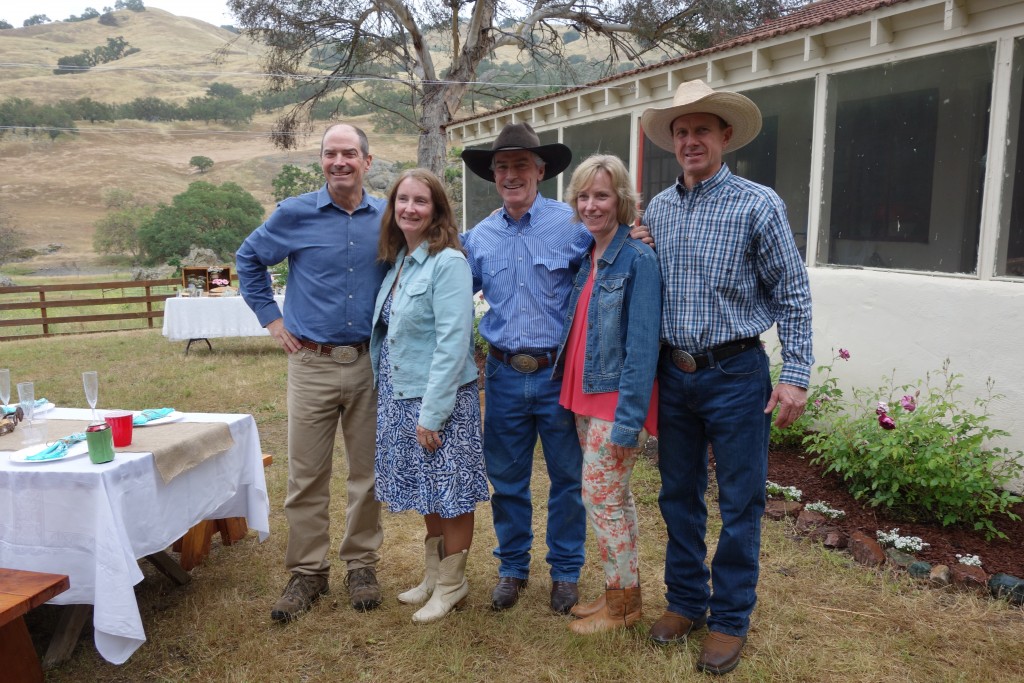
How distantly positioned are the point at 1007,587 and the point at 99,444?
3794mm

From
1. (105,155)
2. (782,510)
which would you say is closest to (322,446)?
(782,510)

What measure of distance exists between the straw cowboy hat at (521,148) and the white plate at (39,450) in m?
2.00

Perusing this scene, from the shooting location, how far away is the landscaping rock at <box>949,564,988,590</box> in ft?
10.6

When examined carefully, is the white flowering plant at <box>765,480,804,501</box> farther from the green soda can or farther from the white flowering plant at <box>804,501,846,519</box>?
the green soda can

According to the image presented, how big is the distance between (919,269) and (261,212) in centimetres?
3841

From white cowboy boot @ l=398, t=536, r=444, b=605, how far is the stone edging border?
2.01 metres

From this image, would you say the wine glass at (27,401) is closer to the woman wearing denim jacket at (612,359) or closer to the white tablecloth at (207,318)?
A: the woman wearing denim jacket at (612,359)

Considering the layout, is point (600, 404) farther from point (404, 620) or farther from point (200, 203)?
point (200, 203)

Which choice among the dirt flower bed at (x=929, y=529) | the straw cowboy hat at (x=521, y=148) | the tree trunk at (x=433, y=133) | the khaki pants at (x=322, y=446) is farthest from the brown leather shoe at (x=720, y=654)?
the tree trunk at (x=433, y=133)

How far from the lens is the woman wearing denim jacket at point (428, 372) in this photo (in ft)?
9.18

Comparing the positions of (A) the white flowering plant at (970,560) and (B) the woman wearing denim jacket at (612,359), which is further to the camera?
(A) the white flowering plant at (970,560)

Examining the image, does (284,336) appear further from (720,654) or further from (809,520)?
(809,520)

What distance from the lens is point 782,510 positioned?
13.6 feet

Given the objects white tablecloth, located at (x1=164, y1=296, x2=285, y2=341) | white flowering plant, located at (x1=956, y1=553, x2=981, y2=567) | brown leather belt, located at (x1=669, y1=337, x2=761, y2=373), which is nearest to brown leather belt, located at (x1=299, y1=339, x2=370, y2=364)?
brown leather belt, located at (x1=669, y1=337, x2=761, y2=373)
